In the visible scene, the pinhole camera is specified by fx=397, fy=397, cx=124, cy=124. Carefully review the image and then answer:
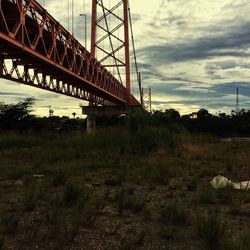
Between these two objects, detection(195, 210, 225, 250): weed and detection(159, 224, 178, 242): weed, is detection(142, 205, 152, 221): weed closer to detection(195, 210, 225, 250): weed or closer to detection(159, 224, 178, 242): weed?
detection(159, 224, 178, 242): weed

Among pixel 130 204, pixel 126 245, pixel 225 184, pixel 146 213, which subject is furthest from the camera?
pixel 225 184

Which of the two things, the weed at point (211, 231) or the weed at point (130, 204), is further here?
the weed at point (130, 204)

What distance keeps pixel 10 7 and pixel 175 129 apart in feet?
35.2

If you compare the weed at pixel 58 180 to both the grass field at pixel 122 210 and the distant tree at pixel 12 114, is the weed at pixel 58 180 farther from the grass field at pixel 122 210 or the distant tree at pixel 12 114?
the distant tree at pixel 12 114

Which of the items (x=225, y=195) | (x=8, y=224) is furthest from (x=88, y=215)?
(x=225, y=195)

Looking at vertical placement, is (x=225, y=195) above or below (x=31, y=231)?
above

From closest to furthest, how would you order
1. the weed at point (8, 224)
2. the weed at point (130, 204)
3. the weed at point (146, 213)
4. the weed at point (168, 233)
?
the weed at point (168, 233)
the weed at point (8, 224)
the weed at point (146, 213)
the weed at point (130, 204)

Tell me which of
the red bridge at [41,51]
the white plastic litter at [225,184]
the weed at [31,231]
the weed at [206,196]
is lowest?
the weed at [31,231]

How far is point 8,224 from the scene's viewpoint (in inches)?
211

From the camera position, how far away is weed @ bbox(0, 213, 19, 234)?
5211 mm

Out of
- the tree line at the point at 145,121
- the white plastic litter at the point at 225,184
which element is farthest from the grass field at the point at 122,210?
the tree line at the point at 145,121

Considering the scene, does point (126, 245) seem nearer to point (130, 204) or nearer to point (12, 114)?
point (130, 204)

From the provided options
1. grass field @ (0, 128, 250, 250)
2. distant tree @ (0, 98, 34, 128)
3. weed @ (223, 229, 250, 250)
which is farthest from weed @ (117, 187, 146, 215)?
distant tree @ (0, 98, 34, 128)

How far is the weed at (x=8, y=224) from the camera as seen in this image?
5211 millimetres
